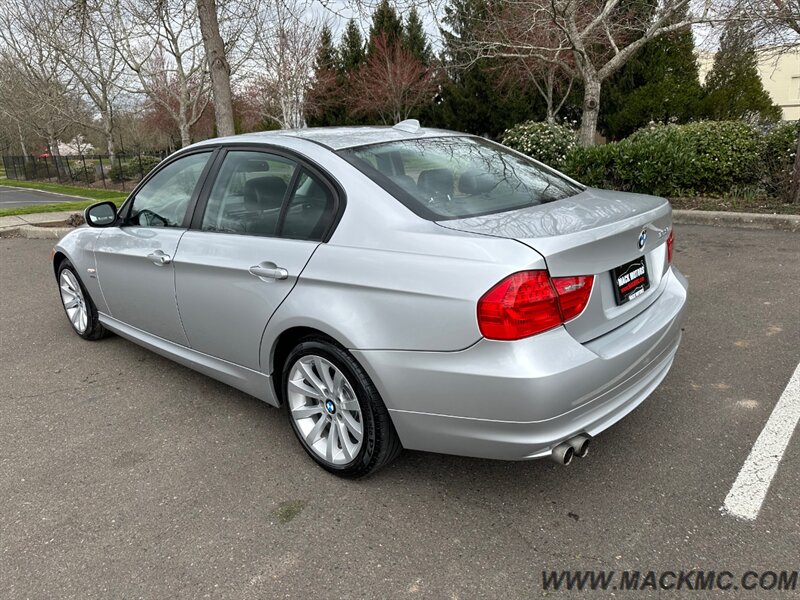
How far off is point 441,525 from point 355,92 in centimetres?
2754

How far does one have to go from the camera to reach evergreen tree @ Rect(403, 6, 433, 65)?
2764 centimetres

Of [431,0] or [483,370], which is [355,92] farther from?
[483,370]

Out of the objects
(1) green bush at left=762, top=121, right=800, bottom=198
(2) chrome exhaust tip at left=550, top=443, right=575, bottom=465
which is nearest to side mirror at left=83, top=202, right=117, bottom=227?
(2) chrome exhaust tip at left=550, top=443, right=575, bottom=465

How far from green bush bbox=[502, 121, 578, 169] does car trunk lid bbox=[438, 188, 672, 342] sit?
26.9 feet

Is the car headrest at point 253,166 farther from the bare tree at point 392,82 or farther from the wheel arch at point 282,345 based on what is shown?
the bare tree at point 392,82

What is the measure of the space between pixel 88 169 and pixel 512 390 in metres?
34.7

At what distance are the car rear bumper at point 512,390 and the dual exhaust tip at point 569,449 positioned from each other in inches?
1.0

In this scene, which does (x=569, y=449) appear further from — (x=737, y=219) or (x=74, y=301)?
(x=737, y=219)

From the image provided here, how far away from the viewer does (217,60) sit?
885 cm

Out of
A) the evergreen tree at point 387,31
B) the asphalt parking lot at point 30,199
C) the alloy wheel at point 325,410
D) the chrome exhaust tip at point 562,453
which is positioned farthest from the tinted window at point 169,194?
the evergreen tree at point 387,31

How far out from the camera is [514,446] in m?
2.24

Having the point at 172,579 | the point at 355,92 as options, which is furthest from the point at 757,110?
the point at 172,579

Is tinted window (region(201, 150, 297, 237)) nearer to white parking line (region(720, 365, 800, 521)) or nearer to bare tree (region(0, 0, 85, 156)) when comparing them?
white parking line (region(720, 365, 800, 521))

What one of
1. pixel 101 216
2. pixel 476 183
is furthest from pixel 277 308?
pixel 101 216
